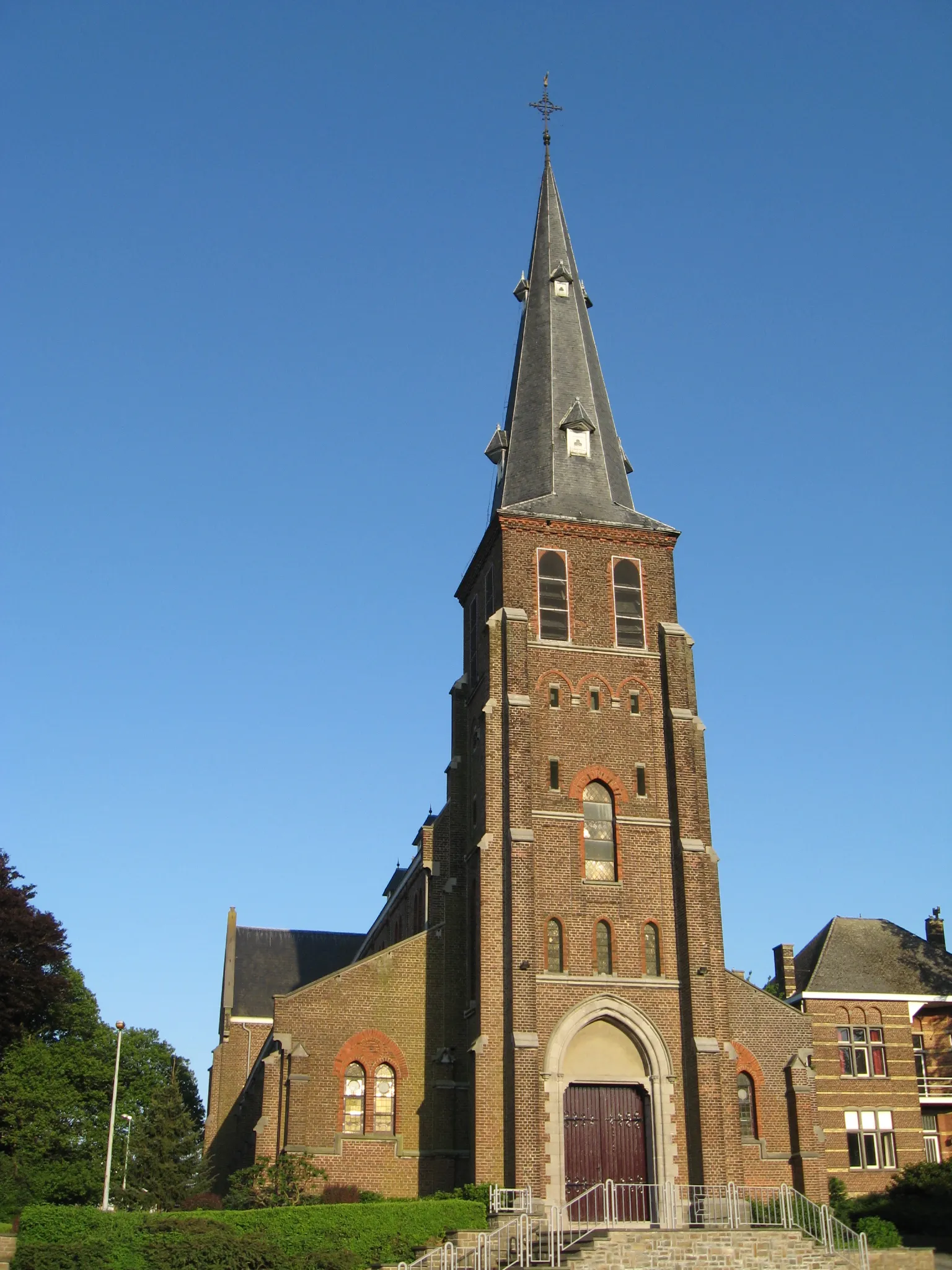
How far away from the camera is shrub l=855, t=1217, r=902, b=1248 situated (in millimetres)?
29000

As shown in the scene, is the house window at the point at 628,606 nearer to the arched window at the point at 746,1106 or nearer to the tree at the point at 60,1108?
the arched window at the point at 746,1106

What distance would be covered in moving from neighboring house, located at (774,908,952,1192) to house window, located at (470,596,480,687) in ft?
52.3

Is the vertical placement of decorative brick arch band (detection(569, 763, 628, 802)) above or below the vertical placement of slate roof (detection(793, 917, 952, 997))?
above

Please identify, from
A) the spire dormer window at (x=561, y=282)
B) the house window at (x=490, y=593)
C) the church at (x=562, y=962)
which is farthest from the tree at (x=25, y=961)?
the spire dormer window at (x=561, y=282)

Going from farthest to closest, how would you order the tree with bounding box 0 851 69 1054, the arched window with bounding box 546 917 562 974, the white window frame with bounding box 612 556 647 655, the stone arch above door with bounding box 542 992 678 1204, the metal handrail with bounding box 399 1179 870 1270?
the tree with bounding box 0 851 69 1054, the white window frame with bounding box 612 556 647 655, the arched window with bounding box 546 917 562 974, the stone arch above door with bounding box 542 992 678 1204, the metal handrail with bounding box 399 1179 870 1270

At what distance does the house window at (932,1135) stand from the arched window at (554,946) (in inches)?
759

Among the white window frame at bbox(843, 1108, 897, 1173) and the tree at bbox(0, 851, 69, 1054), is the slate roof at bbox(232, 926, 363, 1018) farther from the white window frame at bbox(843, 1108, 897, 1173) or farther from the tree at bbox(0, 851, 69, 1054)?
the white window frame at bbox(843, 1108, 897, 1173)

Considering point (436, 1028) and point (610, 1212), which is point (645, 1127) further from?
point (436, 1028)

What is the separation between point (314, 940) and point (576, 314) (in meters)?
32.2

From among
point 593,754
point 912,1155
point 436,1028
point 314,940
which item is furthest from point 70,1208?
point 314,940

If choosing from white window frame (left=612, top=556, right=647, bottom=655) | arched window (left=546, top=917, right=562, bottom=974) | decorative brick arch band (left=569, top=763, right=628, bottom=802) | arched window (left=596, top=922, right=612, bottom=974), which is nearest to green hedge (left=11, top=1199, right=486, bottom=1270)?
arched window (left=546, top=917, right=562, bottom=974)

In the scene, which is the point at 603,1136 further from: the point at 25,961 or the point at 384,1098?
the point at 25,961

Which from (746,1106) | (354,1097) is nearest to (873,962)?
(746,1106)

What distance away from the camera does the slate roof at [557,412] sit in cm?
3734
